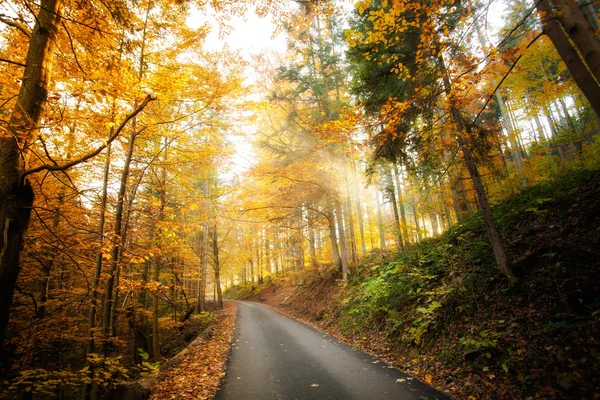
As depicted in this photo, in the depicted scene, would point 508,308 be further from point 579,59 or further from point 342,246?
point 342,246

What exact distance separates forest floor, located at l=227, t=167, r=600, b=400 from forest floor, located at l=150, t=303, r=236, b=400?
4037 millimetres

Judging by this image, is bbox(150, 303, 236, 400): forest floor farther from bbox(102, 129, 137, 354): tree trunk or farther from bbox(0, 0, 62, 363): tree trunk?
bbox(0, 0, 62, 363): tree trunk

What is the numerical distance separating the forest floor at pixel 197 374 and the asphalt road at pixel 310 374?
268 mm

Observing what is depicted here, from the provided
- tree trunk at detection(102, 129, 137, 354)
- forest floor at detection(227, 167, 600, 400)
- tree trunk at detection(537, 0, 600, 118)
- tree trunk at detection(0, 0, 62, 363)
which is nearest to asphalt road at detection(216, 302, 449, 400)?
forest floor at detection(227, 167, 600, 400)

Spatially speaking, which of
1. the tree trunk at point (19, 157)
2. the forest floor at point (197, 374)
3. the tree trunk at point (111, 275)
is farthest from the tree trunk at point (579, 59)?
the tree trunk at point (111, 275)

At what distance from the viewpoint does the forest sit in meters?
3.41

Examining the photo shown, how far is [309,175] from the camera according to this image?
39.5 feet

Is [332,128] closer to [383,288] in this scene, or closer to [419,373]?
[419,373]

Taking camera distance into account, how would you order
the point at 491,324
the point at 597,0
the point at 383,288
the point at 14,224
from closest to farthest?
the point at 14,224 < the point at 597,0 < the point at 491,324 < the point at 383,288

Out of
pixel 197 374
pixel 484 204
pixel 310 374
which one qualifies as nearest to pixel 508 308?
pixel 484 204

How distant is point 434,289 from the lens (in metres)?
6.80

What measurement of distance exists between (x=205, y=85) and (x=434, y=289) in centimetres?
832

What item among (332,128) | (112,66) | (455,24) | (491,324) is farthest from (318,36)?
(491,324)

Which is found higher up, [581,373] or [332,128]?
[332,128]
